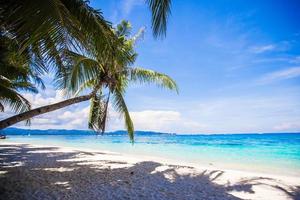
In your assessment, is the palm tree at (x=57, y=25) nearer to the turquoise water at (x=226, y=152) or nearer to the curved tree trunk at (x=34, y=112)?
the curved tree trunk at (x=34, y=112)

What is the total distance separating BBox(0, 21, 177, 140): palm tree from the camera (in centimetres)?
506

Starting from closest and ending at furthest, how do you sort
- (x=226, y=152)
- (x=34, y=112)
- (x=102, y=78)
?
(x=34, y=112), (x=102, y=78), (x=226, y=152)

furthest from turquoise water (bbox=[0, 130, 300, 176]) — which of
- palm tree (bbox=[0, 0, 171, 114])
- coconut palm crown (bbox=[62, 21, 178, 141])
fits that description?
palm tree (bbox=[0, 0, 171, 114])

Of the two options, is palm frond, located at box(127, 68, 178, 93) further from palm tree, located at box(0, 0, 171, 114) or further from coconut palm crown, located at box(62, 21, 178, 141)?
palm tree, located at box(0, 0, 171, 114)

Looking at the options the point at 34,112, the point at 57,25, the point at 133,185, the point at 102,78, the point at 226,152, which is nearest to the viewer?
the point at 57,25

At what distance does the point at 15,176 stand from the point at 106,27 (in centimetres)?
451

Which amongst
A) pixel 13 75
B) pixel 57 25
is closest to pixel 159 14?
pixel 57 25

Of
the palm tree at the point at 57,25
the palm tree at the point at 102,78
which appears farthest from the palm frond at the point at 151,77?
the palm tree at the point at 57,25

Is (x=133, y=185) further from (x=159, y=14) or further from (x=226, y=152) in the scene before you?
(x=226, y=152)

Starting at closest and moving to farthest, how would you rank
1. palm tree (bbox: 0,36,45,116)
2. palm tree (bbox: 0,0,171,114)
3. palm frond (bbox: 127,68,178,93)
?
1. palm tree (bbox: 0,0,171,114)
2. palm tree (bbox: 0,36,45,116)
3. palm frond (bbox: 127,68,178,93)

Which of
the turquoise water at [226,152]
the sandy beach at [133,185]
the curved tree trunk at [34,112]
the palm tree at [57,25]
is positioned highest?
the palm tree at [57,25]

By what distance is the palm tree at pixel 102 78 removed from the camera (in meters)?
5.06

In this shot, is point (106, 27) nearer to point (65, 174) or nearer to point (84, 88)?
point (65, 174)

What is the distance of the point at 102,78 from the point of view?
6879mm
